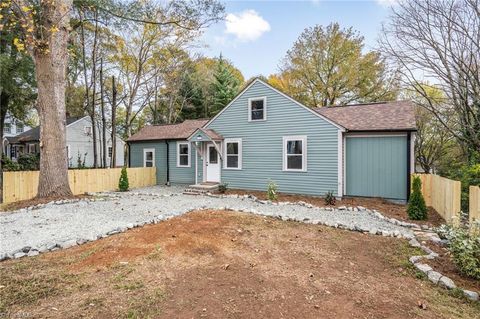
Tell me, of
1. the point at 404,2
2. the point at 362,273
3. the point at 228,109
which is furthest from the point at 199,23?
the point at 362,273

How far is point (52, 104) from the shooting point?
380 inches

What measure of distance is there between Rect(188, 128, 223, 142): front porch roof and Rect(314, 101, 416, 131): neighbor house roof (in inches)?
201

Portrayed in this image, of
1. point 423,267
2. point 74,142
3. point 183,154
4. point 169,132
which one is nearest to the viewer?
point 423,267

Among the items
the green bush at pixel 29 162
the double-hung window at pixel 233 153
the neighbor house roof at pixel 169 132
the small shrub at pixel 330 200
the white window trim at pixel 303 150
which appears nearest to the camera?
the small shrub at pixel 330 200

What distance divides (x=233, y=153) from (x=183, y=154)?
3.71 m

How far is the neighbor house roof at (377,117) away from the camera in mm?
9977

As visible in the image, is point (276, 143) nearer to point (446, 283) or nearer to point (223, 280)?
point (446, 283)

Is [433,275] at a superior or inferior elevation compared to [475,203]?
inferior

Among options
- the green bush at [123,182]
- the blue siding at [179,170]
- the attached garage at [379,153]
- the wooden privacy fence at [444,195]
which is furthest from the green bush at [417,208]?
the green bush at [123,182]

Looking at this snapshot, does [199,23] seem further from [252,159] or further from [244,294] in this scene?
[244,294]

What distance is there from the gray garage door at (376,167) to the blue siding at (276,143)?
2.29 feet

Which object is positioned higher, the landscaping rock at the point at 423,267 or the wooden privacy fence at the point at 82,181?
the wooden privacy fence at the point at 82,181

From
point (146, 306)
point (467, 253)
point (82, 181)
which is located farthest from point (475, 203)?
point (82, 181)

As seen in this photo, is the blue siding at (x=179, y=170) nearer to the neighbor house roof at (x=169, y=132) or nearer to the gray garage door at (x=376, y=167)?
the neighbor house roof at (x=169, y=132)
